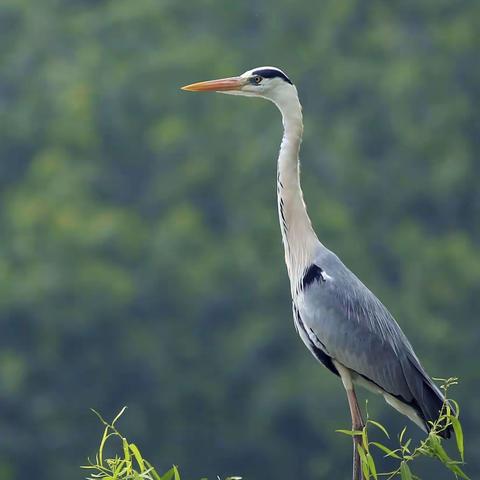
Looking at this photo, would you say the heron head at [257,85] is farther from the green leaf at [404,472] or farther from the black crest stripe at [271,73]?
the green leaf at [404,472]

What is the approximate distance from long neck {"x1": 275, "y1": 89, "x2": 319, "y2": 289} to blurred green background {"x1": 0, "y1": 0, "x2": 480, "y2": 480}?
1223 cm

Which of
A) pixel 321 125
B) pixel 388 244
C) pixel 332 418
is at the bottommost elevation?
pixel 332 418

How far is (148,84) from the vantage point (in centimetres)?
2509

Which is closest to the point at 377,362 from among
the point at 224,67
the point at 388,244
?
the point at 388,244

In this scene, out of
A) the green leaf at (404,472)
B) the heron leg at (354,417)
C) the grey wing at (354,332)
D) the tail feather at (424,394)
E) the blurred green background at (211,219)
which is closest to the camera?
the green leaf at (404,472)

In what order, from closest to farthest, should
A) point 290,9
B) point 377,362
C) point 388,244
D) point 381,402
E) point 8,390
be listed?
1. point 377,362
2. point 381,402
3. point 8,390
4. point 388,244
5. point 290,9

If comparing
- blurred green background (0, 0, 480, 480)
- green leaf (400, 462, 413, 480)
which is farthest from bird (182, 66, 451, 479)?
blurred green background (0, 0, 480, 480)

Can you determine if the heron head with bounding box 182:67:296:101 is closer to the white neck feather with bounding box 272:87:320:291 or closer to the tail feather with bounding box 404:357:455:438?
the white neck feather with bounding box 272:87:320:291

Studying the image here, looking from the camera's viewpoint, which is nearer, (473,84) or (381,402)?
(381,402)

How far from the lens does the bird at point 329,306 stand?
18.6 feet

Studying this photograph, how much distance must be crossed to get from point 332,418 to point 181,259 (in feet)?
12.1

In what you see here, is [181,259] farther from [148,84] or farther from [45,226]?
[148,84]

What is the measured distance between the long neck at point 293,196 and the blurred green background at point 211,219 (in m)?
12.2

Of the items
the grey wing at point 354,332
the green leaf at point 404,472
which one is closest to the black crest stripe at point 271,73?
the grey wing at point 354,332
